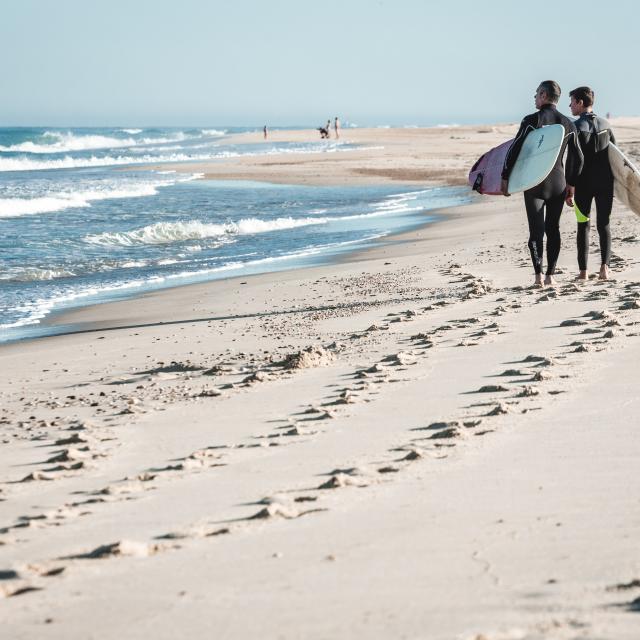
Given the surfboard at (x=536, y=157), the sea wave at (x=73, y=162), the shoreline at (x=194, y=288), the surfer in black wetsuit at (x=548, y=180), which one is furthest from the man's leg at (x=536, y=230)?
the sea wave at (x=73, y=162)

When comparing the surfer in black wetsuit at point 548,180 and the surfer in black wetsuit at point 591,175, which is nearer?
the surfer in black wetsuit at point 548,180

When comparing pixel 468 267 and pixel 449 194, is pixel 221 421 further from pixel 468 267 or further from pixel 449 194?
pixel 449 194

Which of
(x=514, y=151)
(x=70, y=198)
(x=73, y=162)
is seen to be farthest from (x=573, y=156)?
(x=73, y=162)

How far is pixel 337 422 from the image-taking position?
460 cm

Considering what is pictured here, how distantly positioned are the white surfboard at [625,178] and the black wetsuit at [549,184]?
448 mm

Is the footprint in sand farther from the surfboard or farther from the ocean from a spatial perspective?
the surfboard

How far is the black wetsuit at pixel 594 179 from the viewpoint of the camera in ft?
27.4

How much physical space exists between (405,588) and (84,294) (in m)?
8.73

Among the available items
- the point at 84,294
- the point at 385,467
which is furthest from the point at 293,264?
the point at 385,467

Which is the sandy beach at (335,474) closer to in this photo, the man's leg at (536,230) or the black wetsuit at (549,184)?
the man's leg at (536,230)

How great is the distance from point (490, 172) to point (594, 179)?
0.97 m

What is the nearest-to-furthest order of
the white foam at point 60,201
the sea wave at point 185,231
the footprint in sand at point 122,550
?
1. the footprint in sand at point 122,550
2. the sea wave at point 185,231
3. the white foam at point 60,201

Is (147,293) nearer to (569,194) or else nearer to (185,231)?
(569,194)

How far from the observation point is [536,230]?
837cm
